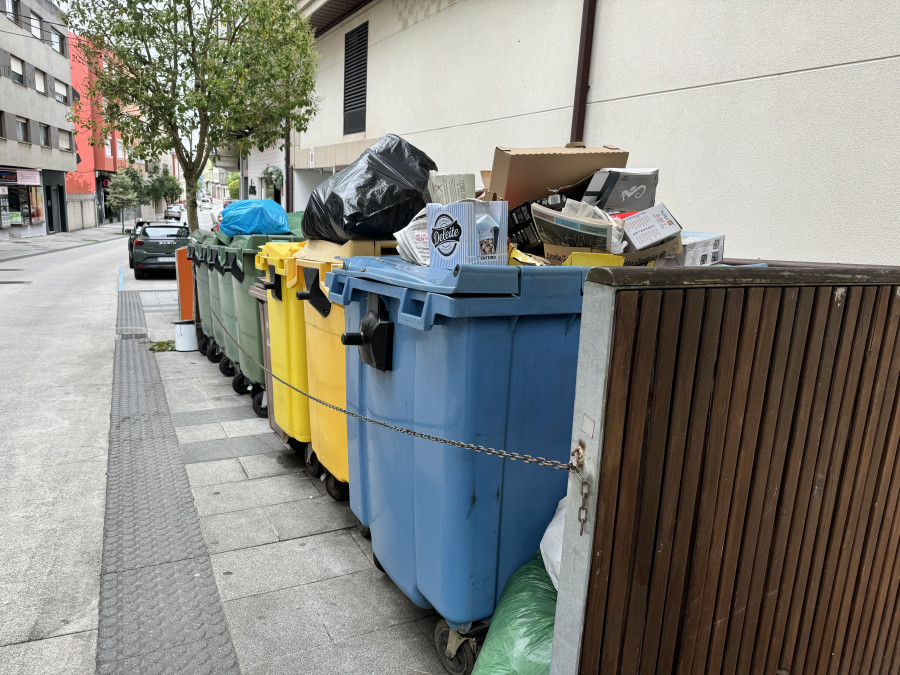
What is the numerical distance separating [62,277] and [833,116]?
57.5ft

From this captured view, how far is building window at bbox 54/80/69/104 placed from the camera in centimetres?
3302

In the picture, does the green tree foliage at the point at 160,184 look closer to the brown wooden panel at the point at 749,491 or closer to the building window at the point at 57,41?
the building window at the point at 57,41

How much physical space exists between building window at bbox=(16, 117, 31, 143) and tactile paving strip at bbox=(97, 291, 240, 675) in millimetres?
30266

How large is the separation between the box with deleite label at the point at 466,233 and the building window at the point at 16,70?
109 ft

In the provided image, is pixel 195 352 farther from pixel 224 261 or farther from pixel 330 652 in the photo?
pixel 330 652

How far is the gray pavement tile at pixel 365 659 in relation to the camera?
7.74 feet

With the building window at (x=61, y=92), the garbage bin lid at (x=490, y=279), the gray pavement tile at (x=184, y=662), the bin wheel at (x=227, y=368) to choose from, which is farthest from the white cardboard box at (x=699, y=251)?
the building window at (x=61, y=92)

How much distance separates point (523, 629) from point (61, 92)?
4089 centimetres

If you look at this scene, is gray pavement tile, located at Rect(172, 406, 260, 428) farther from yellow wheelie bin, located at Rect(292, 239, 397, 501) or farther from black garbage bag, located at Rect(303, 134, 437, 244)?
black garbage bag, located at Rect(303, 134, 437, 244)

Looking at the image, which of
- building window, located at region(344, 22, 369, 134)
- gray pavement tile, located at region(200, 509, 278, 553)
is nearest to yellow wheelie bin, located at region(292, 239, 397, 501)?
gray pavement tile, located at region(200, 509, 278, 553)

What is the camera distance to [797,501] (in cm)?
181

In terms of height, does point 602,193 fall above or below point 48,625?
above

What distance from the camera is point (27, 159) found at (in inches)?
1124

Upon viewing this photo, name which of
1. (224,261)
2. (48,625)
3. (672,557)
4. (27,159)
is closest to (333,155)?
(224,261)
